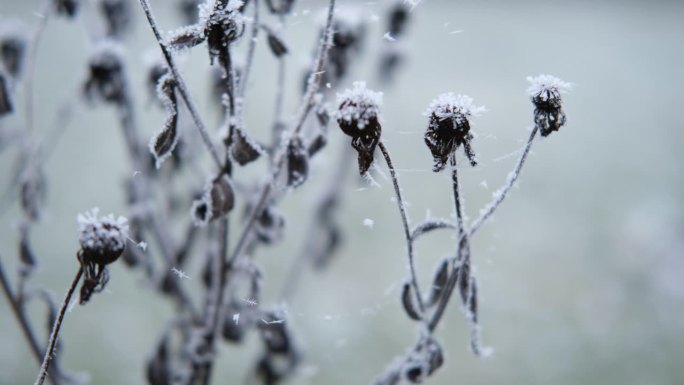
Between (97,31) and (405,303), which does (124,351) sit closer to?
(97,31)

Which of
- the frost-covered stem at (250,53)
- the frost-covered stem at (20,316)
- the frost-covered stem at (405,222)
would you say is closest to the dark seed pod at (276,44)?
the frost-covered stem at (250,53)

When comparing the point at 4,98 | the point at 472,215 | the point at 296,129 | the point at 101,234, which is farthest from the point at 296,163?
the point at 472,215

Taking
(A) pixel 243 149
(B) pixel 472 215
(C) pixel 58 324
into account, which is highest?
(B) pixel 472 215

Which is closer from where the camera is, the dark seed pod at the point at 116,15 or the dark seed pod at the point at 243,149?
the dark seed pod at the point at 243,149

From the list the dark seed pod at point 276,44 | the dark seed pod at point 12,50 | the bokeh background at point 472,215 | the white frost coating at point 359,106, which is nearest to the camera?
the white frost coating at point 359,106

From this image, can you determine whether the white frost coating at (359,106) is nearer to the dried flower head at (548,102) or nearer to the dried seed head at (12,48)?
the dried flower head at (548,102)

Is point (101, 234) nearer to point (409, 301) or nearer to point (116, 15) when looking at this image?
point (409, 301)
